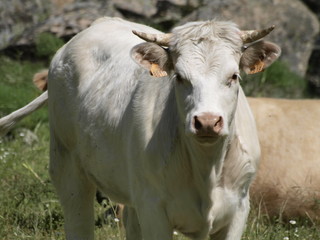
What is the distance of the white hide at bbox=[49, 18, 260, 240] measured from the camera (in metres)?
5.41

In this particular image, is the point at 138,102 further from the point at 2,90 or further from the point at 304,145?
the point at 2,90

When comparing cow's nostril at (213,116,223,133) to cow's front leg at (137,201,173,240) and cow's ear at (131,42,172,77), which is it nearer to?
cow's ear at (131,42,172,77)

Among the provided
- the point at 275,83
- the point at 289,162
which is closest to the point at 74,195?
the point at 289,162

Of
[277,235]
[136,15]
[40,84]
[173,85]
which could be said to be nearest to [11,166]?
[40,84]

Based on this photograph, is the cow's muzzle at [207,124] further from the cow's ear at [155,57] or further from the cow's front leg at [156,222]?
the cow's front leg at [156,222]

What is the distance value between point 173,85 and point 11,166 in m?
3.95

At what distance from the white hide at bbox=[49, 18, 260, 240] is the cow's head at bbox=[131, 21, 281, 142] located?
11 mm

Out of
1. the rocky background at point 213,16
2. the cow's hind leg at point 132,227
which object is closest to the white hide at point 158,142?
the cow's hind leg at point 132,227

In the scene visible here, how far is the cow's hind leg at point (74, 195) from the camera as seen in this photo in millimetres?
7027

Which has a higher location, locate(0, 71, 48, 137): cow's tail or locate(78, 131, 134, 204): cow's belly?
locate(78, 131, 134, 204): cow's belly

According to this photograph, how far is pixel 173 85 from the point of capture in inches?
222

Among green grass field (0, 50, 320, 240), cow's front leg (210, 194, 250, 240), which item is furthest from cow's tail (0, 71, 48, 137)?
cow's front leg (210, 194, 250, 240)

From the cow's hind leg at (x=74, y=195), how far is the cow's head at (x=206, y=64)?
5.75ft

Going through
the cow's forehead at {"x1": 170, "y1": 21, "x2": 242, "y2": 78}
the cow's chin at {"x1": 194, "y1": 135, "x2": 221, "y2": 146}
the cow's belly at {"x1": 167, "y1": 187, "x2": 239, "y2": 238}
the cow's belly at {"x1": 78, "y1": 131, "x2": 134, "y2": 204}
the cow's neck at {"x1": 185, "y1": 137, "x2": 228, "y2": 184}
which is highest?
the cow's forehead at {"x1": 170, "y1": 21, "x2": 242, "y2": 78}
